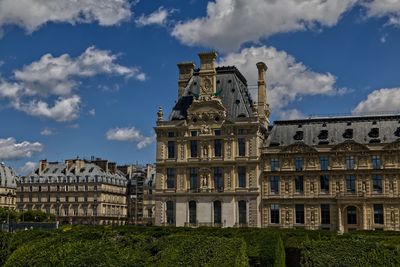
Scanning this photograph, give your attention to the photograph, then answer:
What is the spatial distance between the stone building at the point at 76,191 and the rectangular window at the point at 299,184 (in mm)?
52525

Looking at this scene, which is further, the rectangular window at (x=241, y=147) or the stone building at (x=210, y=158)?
the rectangular window at (x=241, y=147)

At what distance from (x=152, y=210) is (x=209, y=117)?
5048cm

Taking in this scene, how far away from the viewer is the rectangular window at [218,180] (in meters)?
80.3

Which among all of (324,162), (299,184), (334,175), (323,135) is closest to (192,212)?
(299,184)

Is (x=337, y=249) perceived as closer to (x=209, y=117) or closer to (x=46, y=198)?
(x=209, y=117)

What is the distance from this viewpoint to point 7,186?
436 feet

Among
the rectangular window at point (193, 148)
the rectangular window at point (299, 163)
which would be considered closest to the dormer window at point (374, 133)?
the rectangular window at point (299, 163)

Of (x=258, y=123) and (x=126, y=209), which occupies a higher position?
(x=258, y=123)

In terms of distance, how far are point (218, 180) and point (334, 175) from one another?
16.5 meters

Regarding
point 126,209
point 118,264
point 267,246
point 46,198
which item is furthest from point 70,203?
point 118,264

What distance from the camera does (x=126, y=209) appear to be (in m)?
130

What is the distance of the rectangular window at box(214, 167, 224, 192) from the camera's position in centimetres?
8030

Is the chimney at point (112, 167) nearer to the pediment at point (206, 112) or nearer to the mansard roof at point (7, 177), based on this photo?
the mansard roof at point (7, 177)

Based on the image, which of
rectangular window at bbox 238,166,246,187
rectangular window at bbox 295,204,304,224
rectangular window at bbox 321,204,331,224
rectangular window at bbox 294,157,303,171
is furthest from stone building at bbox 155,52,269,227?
rectangular window at bbox 321,204,331,224
